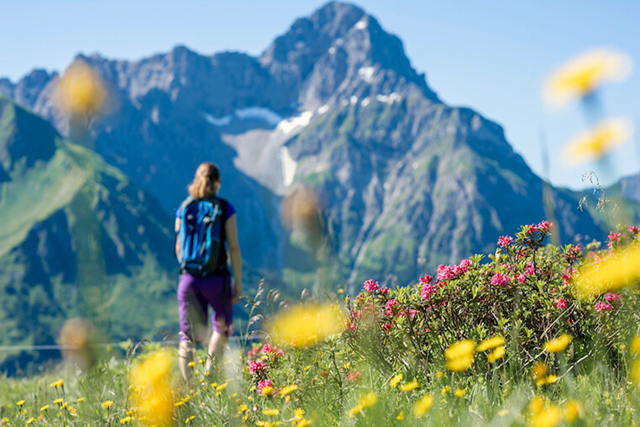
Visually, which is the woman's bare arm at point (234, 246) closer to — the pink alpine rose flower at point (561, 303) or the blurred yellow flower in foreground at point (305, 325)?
the blurred yellow flower in foreground at point (305, 325)

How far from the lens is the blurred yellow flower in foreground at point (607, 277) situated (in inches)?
106

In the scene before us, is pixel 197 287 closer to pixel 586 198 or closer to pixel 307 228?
pixel 307 228

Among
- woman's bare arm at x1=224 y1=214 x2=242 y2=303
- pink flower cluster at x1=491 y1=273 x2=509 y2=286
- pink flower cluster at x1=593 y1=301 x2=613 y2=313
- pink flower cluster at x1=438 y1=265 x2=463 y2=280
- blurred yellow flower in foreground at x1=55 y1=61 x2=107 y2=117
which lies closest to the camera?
blurred yellow flower in foreground at x1=55 y1=61 x2=107 y2=117

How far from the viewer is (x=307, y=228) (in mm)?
3039

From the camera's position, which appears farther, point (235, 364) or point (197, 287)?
point (197, 287)

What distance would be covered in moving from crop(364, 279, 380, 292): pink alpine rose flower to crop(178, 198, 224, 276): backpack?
278 cm

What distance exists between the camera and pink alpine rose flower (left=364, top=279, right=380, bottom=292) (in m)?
3.96

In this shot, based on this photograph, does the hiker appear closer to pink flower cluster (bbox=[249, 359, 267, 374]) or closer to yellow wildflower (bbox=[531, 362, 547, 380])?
pink flower cluster (bbox=[249, 359, 267, 374])

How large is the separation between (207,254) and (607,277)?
4.54 meters

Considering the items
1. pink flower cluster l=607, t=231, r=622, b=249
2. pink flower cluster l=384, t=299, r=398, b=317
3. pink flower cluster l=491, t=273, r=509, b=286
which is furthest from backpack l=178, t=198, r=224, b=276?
pink flower cluster l=607, t=231, r=622, b=249

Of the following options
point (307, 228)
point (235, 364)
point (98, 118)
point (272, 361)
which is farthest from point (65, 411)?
point (98, 118)

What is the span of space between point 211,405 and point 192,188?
342 cm

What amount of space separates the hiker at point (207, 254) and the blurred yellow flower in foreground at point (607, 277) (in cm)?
377

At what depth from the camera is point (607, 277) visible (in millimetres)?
2768
